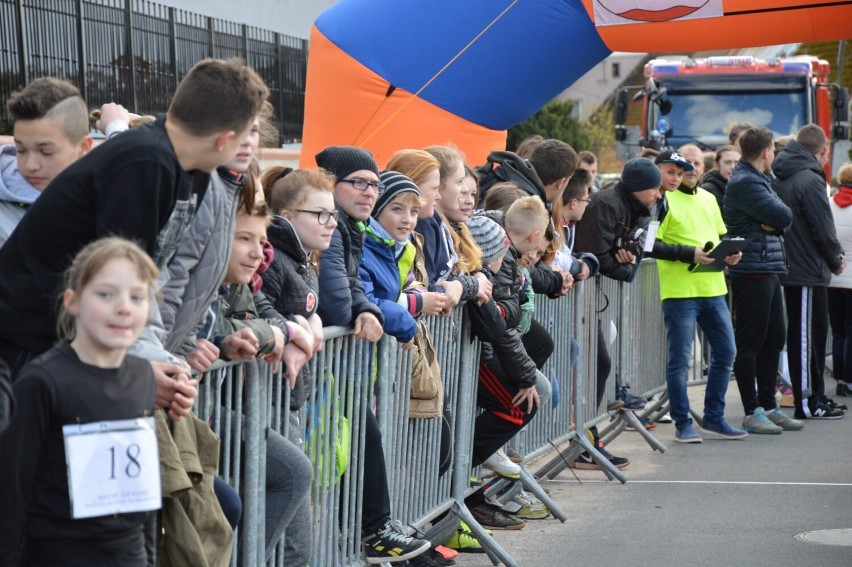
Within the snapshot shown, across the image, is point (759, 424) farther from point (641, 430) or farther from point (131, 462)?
point (131, 462)

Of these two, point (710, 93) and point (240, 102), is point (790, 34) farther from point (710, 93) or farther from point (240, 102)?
point (710, 93)

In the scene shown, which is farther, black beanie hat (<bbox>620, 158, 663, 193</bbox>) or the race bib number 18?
black beanie hat (<bbox>620, 158, 663, 193</bbox>)

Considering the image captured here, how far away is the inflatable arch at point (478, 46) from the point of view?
31.9 feet

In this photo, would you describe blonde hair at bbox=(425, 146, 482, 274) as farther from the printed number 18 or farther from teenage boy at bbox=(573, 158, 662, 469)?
the printed number 18

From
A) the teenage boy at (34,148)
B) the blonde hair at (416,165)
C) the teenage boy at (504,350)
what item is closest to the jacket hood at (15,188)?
the teenage boy at (34,148)

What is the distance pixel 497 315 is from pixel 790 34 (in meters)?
4.89

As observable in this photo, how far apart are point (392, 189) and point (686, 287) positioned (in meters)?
4.41

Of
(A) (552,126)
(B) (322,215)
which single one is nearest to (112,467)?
(B) (322,215)

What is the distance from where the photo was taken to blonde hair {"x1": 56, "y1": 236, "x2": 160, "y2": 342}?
3.05 meters

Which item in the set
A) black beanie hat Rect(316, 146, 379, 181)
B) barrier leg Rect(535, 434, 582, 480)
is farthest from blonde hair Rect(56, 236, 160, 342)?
barrier leg Rect(535, 434, 582, 480)

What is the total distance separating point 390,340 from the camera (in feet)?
17.1

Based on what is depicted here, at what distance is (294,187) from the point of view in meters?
4.84

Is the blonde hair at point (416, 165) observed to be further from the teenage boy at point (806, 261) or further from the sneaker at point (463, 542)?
the teenage boy at point (806, 261)

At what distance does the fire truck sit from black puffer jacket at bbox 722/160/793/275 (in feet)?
25.7
